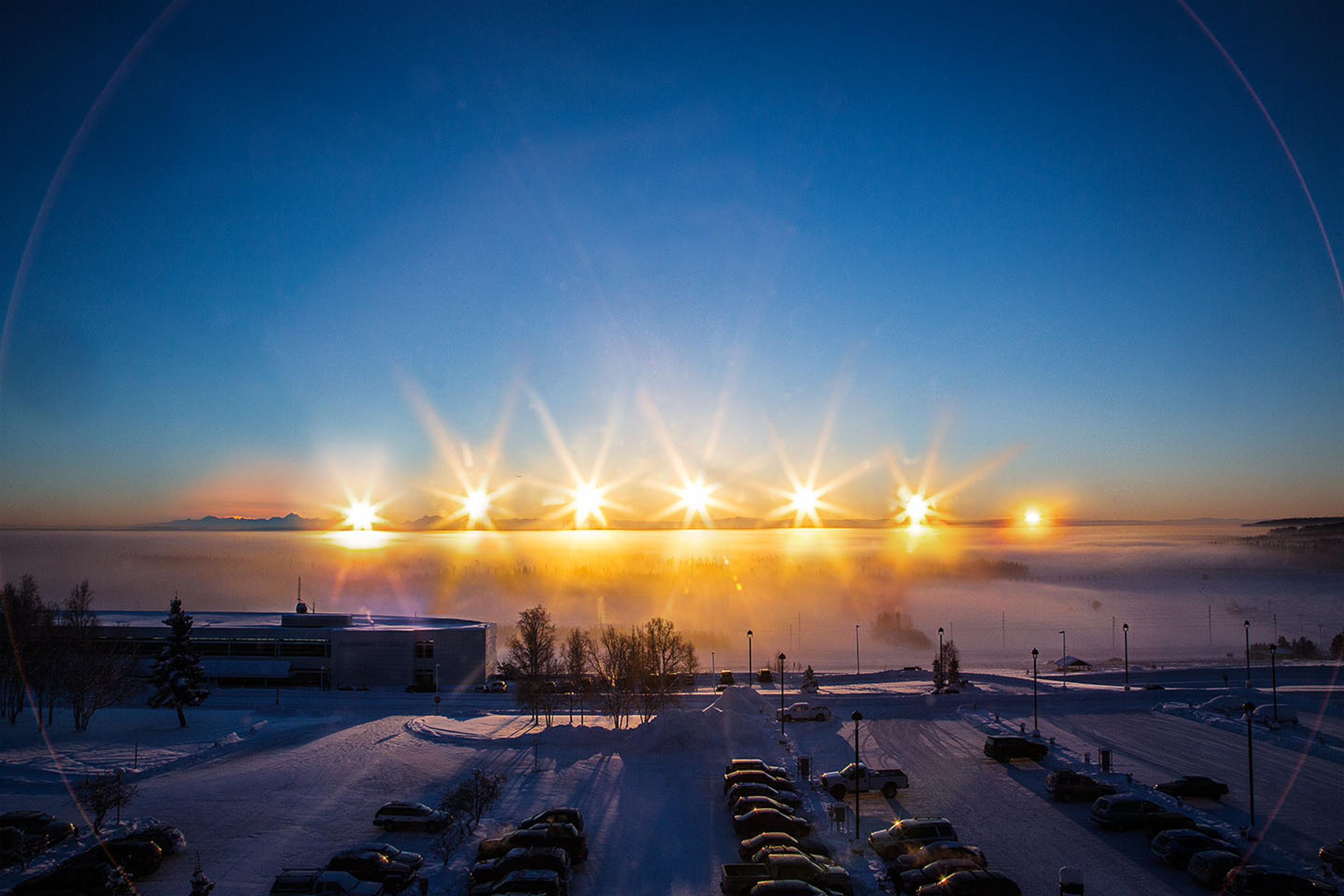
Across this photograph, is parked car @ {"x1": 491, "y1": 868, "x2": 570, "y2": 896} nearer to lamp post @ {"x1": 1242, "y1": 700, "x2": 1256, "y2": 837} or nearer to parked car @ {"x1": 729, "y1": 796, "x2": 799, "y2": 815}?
parked car @ {"x1": 729, "y1": 796, "x2": 799, "y2": 815}

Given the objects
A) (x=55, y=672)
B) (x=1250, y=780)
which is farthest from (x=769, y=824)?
(x=55, y=672)

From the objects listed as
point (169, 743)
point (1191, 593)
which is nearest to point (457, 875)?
point (169, 743)

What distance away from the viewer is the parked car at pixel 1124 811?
61.4 ft

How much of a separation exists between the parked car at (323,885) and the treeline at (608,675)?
17.4m

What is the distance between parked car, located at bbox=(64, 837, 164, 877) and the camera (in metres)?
16.3

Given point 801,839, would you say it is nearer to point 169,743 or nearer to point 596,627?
point 169,743

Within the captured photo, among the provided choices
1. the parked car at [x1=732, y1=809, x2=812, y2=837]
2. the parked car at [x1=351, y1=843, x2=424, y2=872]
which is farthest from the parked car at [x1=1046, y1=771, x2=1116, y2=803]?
the parked car at [x1=351, y1=843, x2=424, y2=872]

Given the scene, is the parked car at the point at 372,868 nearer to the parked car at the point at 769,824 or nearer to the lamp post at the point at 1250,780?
the parked car at the point at 769,824

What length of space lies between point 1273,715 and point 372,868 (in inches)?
1362

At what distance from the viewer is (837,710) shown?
35.7 m

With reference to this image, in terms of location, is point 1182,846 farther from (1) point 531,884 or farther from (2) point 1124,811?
(1) point 531,884

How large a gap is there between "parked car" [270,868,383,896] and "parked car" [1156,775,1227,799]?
20.8 m

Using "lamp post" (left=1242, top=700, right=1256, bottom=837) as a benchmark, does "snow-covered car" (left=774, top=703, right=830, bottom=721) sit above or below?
below

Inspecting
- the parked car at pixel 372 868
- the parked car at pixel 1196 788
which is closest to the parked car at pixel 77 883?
the parked car at pixel 372 868
